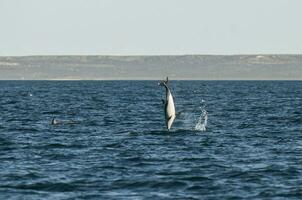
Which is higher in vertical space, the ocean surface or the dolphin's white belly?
the dolphin's white belly

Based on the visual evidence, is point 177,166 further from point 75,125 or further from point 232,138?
point 75,125

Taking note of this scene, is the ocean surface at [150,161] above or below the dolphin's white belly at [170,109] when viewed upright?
below

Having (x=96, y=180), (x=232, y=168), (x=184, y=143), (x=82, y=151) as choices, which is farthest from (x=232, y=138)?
(x=96, y=180)

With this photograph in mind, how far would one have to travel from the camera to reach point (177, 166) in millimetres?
37406

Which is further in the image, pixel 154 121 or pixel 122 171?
pixel 154 121

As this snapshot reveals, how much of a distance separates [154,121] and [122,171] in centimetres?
3008

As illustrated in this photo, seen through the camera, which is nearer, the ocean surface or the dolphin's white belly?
the ocean surface

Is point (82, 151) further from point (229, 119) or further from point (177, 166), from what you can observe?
point (229, 119)

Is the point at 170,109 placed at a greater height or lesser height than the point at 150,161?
greater

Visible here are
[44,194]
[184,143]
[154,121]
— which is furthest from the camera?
[154,121]

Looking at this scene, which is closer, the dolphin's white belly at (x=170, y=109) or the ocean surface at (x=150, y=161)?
the ocean surface at (x=150, y=161)

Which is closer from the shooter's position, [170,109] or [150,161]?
[150,161]

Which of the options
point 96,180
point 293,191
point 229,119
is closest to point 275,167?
point 293,191

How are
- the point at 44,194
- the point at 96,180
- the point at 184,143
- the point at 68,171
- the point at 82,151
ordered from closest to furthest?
the point at 44,194 → the point at 96,180 → the point at 68,171 → the point at 82,151 → the point at 184,143
